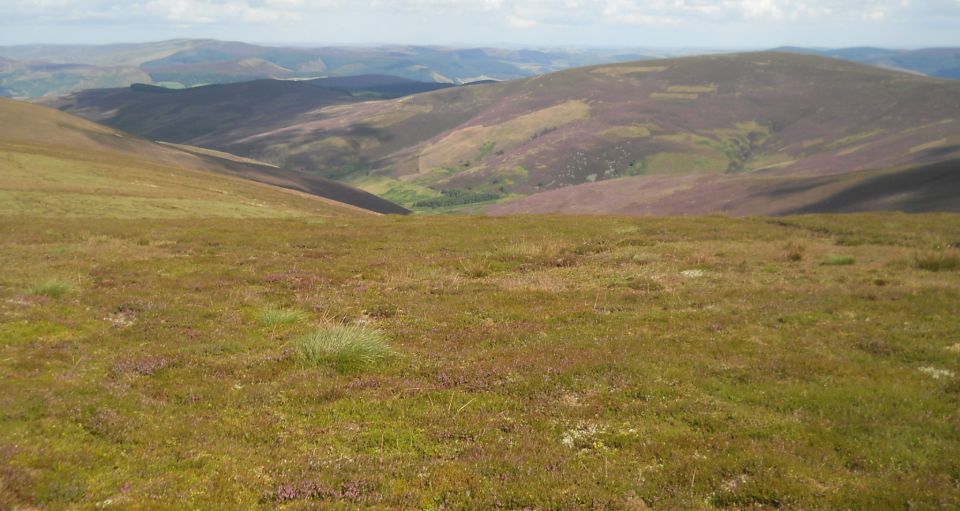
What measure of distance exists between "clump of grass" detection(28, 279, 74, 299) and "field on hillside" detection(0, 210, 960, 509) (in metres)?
0.07

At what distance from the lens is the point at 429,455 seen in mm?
10484

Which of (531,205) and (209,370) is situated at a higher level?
(209,370)

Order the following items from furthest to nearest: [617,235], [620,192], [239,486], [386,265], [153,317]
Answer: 1. [620,192]
2. [617,235]
3. [386,265]
4. [153,317]
5. [239,486]

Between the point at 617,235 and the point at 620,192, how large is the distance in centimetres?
13531

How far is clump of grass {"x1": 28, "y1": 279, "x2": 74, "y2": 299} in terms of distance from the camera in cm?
2138

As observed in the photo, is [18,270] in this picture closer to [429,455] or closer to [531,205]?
[429,455]

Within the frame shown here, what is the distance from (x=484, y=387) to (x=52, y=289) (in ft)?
59.7

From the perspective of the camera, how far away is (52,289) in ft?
70.4

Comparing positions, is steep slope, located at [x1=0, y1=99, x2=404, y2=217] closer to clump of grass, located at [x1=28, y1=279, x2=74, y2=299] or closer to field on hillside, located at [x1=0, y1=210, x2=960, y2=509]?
field on hillside, located at [x1=0, y1=210, x2=960, y2=509]

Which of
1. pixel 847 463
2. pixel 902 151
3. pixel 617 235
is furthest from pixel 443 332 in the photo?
pixel 902 151

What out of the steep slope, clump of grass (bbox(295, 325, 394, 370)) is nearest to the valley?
clump of grass (bbox(295, 325, 394, 370))

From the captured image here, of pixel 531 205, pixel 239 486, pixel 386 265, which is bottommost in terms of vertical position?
pixel 531 205

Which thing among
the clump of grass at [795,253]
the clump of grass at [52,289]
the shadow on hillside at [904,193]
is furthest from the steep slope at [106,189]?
the shadow on hillside at [904,193]

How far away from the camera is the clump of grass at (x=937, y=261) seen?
2658cm
